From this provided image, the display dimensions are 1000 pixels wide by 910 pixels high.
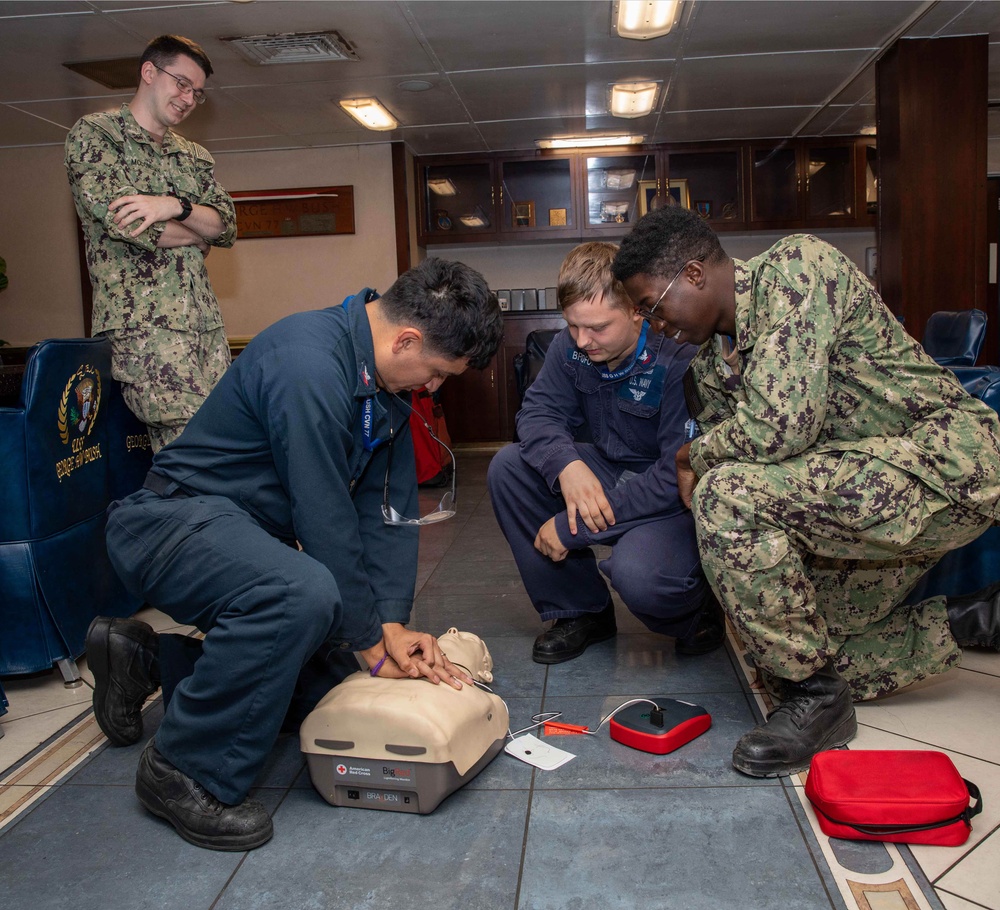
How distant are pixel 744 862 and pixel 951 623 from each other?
939mm

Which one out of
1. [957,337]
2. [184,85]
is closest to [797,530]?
[957,337]

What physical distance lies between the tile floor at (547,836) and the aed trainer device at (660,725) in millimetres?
24

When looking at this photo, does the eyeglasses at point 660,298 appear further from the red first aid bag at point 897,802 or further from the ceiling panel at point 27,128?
the ceiling panel at point 27,128

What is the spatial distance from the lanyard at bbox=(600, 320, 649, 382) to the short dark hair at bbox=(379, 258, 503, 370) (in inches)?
26.9

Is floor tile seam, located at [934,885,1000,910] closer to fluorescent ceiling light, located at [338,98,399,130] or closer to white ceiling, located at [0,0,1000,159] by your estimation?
white ceiling, located at [0,0,1000,159]

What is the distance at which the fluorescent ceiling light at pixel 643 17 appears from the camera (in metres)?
4.01

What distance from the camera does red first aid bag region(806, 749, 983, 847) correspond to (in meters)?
1.38

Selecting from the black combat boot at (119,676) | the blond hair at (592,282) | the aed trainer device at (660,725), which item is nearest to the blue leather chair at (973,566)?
the aed trainer device at (660,725)

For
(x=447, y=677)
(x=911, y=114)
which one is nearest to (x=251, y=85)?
(x=911, y=114)

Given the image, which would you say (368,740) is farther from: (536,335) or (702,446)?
(536,335)

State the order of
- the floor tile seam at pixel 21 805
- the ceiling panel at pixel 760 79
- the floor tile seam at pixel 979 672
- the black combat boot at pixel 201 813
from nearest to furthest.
→ the black combat boot at pixel 201 813
the floor tile seam at pixel 21 805
the floor tile seam at pixel 979 672
the ceiling panel at pixel 760 79

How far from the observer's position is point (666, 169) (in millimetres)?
6797

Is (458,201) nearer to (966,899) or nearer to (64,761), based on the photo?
(64,761)

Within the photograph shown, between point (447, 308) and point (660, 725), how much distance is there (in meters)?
0.93
